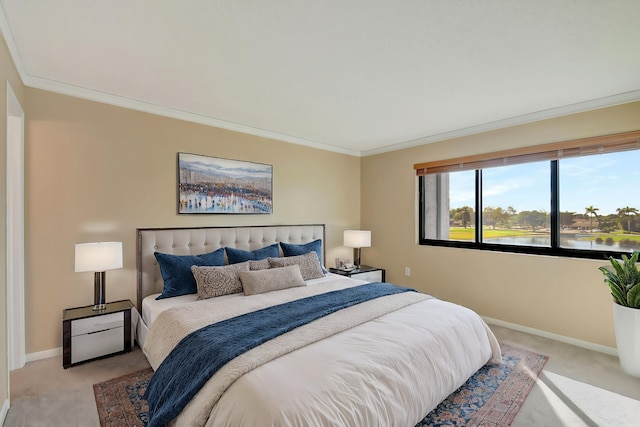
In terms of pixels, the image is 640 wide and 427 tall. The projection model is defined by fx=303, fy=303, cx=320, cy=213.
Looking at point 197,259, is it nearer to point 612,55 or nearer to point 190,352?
point 190,352

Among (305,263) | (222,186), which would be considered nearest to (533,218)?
(305,263)

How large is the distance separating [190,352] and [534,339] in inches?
136

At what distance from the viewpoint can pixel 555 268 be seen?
328 centimetres

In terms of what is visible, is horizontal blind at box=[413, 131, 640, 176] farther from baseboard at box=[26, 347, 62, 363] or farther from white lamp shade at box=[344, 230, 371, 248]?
baseboard at box=[26, 347, 62, 363]

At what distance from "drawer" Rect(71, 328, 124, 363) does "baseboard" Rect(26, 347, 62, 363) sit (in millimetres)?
332

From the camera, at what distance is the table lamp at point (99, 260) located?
257 cm

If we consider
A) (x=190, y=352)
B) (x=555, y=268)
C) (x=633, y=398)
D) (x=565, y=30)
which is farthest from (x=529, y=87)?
(x=190, y=352)

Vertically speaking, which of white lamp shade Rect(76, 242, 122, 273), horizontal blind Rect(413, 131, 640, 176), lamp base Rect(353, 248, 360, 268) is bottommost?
lamp base Rect(353, 248, 360, 268)

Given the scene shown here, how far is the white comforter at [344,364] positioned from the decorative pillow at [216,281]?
0.16 m

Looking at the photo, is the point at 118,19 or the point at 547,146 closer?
the point at 118,19

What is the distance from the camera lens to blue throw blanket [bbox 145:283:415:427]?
1.59 m

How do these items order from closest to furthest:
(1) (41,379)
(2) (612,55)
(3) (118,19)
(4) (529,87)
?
(3) (118,19) < (2) (612,55) < (1) (41,379) < (4) (529,87)

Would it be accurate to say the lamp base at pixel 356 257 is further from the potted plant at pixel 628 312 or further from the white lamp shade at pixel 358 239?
the potted plant at pixel 628 312

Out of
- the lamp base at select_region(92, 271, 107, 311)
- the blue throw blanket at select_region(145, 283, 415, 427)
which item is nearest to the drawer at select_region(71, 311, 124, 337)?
the lamp base at select_region(92, 271, 107, 311)
